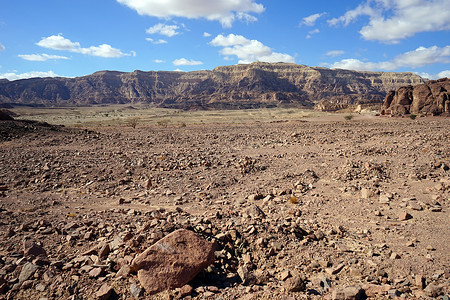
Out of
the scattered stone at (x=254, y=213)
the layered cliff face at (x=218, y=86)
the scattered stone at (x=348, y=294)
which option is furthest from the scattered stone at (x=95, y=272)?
the layered cliff face at (x=218, y=86)

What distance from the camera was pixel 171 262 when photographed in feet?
13.6

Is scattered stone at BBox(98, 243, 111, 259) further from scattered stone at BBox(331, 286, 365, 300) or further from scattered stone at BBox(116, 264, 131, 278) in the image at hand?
scattered stone at BBox(331, 286, 365, 300)

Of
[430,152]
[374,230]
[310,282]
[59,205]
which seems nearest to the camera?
[310,282]

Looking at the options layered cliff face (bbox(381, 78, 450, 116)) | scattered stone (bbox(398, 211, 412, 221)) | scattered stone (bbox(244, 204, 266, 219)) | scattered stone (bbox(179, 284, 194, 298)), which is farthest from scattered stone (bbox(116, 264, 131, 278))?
layered cliff face (bbox(381, 78, 450, 116))

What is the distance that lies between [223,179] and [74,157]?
788cm

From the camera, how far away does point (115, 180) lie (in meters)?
10.4

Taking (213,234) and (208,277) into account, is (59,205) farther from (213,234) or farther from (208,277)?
(208,277)

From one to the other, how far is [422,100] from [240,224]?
56.9m

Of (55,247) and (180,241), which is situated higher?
(180,241)

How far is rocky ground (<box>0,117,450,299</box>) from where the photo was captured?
410cm

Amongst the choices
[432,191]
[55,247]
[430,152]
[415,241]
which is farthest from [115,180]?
[430,152]

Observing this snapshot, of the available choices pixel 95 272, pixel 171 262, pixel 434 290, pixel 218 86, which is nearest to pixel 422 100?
pixel 434 290

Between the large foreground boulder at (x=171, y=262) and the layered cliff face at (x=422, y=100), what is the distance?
5496 cm

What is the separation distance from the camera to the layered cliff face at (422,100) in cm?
4741
